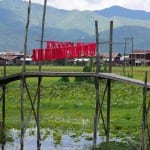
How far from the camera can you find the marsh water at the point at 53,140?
21.8 metres

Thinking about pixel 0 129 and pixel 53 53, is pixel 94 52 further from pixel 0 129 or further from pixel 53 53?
pixel 0 129

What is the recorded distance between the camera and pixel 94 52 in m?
21.3

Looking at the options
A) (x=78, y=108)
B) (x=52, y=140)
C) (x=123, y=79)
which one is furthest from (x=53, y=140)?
(x=78, y=108)

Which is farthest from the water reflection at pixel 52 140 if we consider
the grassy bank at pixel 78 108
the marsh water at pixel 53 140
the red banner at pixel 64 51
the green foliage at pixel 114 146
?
the red banner at pixel 64 51

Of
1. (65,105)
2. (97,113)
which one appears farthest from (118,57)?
(97,113)

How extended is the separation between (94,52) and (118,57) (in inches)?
3501

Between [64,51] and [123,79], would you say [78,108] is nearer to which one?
[64,51]

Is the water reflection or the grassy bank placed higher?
the grassy bank

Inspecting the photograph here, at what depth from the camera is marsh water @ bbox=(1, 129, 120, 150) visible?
859 inches

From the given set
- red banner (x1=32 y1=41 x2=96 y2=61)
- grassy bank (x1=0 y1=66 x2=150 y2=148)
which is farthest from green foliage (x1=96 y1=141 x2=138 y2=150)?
red banner (x1=32 y1=41 x2=96 y2=61)

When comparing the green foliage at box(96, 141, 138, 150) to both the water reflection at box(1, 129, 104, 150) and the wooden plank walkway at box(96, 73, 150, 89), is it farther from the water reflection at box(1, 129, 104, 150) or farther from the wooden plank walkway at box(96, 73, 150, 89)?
the wooden plank walkway at box(96, 73, 150, 89)

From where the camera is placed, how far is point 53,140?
2359 cm

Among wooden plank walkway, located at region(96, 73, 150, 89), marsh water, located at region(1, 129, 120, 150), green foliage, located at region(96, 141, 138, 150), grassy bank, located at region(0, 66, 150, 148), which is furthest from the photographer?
grassy bank, located at region(0, 66, 150, 148)

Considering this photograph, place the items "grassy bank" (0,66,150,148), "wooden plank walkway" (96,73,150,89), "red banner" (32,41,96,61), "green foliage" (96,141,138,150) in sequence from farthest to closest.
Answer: "grassy bank" (0,66,150,148)
"red banner" (32,41,96,61)
"green foliage" (96,141,138,150)
"wooden plank walkway" (96,73,150,89)
